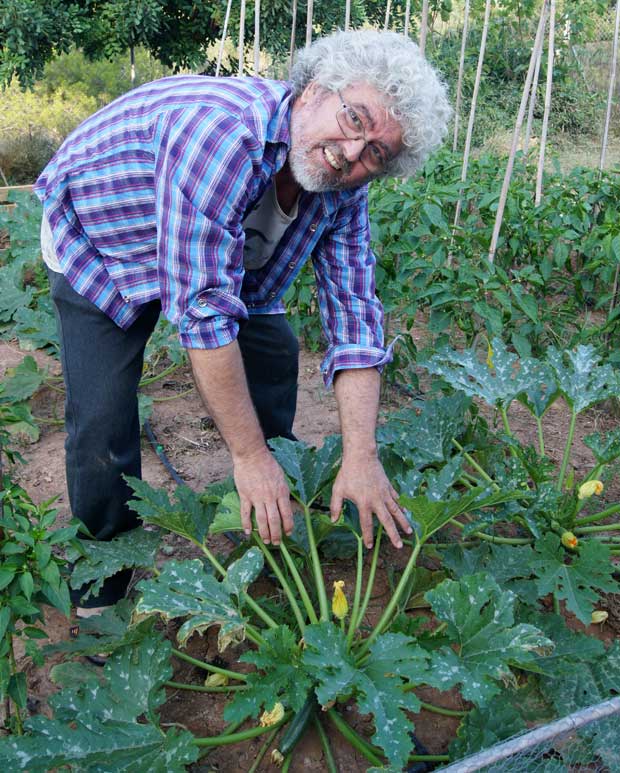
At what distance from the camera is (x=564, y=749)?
1.72 meters

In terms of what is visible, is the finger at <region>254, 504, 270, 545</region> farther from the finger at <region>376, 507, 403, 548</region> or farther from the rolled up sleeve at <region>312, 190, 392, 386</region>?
the rolled up sleeve at <region>312, 190, 392, 386</region>

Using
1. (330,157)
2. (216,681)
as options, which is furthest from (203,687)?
(330,157)

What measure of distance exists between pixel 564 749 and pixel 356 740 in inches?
18.8

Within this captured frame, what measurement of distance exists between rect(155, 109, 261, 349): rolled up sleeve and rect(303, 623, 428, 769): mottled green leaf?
724mm

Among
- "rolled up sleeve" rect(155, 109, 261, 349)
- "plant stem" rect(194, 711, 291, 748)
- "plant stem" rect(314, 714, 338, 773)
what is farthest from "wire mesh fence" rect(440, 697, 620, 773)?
"rolled up sleeve" rect(155, 109, 261, 349)

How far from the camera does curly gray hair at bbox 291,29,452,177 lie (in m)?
1.83

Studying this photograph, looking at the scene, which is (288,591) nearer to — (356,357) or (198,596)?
(198,596)

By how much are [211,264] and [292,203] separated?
20.3 inches

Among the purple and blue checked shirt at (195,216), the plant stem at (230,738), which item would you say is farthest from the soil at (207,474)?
the purple and blue checked shirt at (195,216)

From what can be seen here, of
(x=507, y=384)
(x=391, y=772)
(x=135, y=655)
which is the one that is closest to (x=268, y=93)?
(x=507, y=384)

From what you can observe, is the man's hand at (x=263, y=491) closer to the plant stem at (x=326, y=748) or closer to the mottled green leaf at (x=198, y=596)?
the mottled green leaf at (x=198, y=596)

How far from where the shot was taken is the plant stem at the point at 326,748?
184cm

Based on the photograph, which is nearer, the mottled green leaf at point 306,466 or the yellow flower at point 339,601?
the yellow flower at point 339,601

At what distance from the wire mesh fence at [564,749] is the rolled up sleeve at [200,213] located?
3.32 feet
